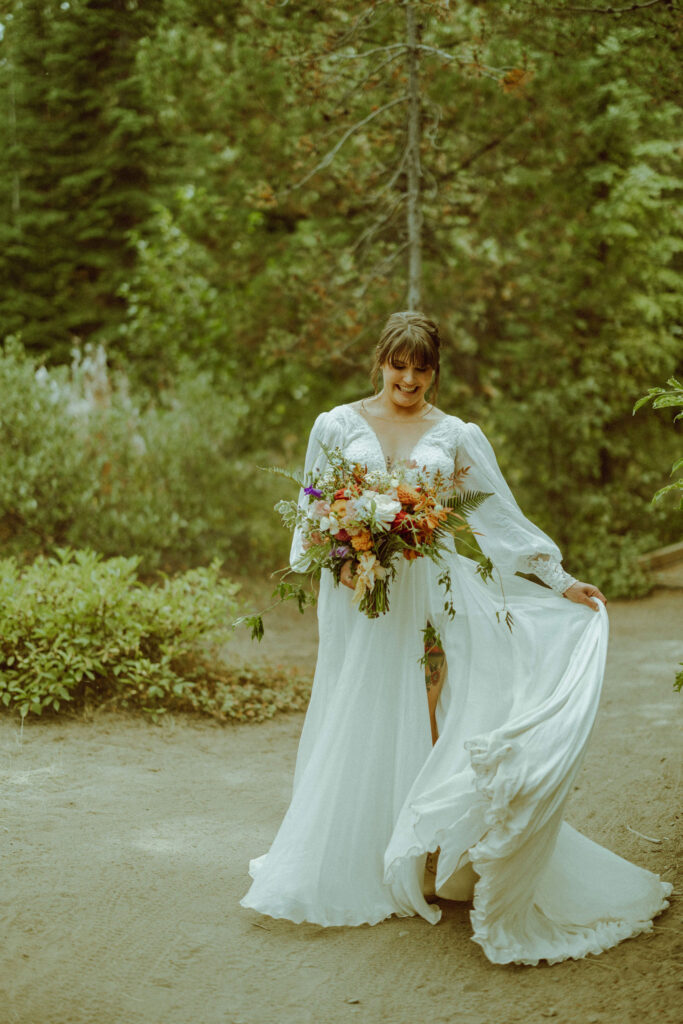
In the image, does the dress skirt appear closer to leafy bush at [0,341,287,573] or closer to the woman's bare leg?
the woman's bare leg

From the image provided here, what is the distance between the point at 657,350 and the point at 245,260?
4387mm

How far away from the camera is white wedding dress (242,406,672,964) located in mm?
3158

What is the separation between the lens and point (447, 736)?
138 inches

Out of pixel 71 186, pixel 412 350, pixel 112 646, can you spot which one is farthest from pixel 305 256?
pixel 412 350

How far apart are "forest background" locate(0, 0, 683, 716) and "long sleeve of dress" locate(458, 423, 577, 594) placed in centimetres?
422

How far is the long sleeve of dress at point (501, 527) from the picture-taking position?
3.69 m

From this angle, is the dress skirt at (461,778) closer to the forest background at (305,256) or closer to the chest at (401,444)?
the chest at (401,444)

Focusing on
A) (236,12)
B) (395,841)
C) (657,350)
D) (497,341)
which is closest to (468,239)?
(497,341)

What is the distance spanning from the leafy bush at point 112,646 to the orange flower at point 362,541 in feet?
Result: 9.99

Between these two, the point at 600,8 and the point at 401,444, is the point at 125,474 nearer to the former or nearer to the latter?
the point at 600,8

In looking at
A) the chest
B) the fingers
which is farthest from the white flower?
the fingers

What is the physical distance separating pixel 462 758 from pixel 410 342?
1507 millimetres

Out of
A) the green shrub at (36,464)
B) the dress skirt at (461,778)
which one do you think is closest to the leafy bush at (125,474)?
the green shrub at (36,464)

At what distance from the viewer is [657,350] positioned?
10109mm
